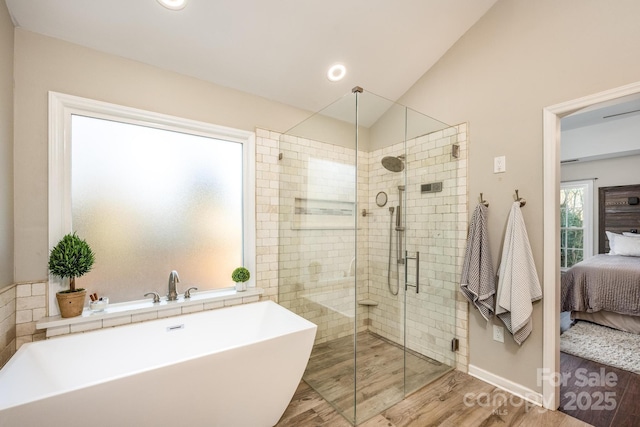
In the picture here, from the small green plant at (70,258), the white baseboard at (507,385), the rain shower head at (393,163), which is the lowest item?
the white baseboard at (507,385)

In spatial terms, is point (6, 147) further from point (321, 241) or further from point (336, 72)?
point (336, 72)

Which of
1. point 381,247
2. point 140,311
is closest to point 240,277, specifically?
point 140,311

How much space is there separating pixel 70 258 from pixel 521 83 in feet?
11.3

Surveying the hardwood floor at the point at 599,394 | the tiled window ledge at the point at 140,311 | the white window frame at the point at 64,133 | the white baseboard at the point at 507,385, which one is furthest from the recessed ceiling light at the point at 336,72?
the hardwood floor at the point at 599,394

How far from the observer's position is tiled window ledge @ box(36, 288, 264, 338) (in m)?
1.78

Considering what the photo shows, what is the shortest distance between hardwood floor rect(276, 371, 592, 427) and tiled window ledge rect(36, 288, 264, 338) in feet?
3.09

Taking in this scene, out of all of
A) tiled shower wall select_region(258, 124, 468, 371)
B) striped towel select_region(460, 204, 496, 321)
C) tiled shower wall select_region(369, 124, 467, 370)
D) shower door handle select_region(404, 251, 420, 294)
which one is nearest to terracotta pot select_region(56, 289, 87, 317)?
tiled shower wall select_region(258, 124, 468, 371)

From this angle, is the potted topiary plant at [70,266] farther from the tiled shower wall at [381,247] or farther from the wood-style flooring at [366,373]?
the wood-style flooring at [366,373]

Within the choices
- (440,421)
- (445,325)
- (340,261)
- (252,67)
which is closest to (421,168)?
(340,261)

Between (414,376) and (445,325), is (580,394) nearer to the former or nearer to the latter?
(445,325)

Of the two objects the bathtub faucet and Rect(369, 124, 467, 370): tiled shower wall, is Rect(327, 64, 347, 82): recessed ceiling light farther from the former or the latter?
the bathtub faucet

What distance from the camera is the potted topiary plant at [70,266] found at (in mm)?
1751

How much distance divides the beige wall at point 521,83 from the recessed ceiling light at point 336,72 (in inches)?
36.9

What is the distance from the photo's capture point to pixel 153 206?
7.44 ft
